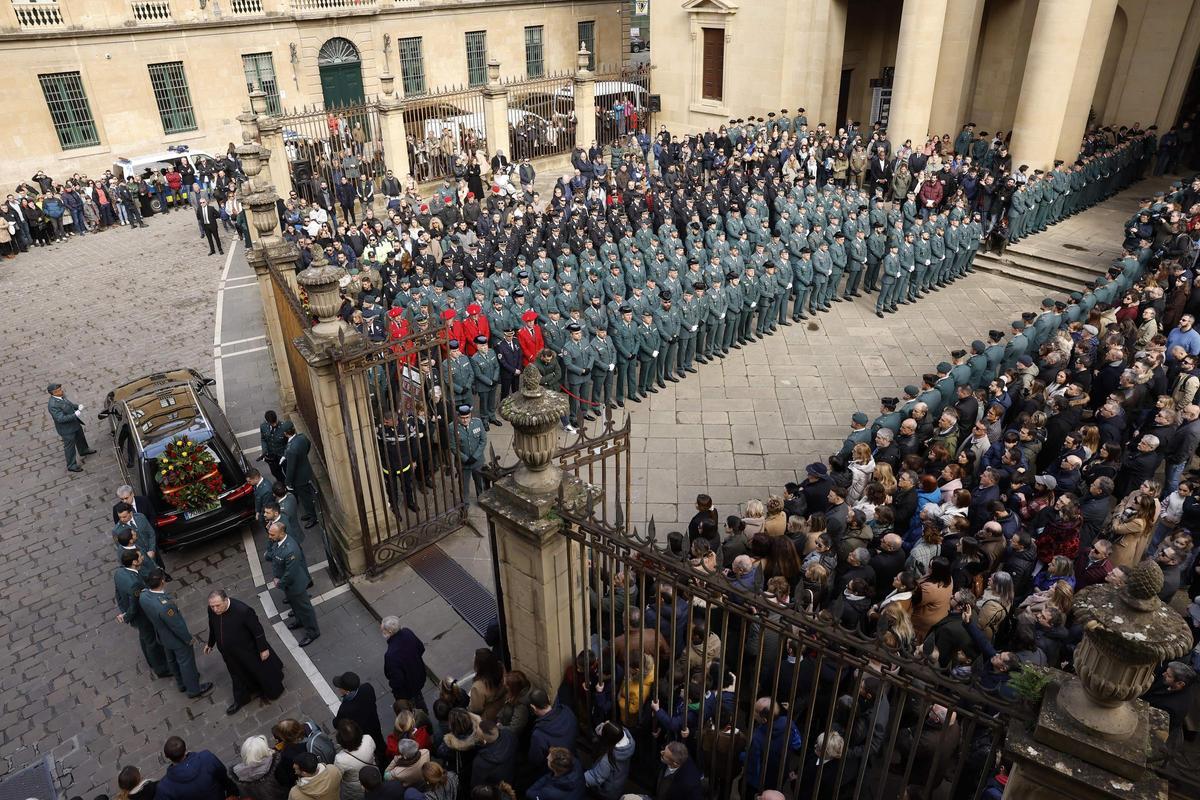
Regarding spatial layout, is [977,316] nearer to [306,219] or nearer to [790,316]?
[790,316]

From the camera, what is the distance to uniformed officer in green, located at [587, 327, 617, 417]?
12.3 metres

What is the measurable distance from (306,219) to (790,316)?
10814 mm

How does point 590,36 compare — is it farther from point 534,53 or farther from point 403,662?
point 403,662

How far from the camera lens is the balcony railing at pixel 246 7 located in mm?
29078

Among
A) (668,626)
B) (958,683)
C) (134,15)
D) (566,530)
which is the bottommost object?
(668,626)

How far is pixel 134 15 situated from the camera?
26719mm

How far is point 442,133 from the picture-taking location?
23875 millimetres

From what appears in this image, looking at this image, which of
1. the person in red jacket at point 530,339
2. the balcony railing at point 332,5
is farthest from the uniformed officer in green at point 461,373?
the balcony railing at point 332,5

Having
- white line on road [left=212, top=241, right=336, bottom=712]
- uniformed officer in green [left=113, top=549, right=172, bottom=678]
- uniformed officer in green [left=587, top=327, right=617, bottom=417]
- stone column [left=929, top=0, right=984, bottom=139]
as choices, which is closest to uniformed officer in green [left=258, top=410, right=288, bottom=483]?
white line on road [left=212, top=241, right=336, bottom=712]

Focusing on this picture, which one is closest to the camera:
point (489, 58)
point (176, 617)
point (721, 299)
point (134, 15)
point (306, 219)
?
point (176, 617)

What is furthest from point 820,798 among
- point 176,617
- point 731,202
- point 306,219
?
point 306,219

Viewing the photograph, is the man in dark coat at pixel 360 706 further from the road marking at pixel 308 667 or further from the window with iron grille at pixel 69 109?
the window with iron grille at pixel 69 109

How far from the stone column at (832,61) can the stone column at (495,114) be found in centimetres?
1019

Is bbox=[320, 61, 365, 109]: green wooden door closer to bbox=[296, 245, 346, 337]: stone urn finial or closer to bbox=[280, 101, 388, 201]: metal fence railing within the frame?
bbox=[280, 101, 388, 201]: metal fence railing
